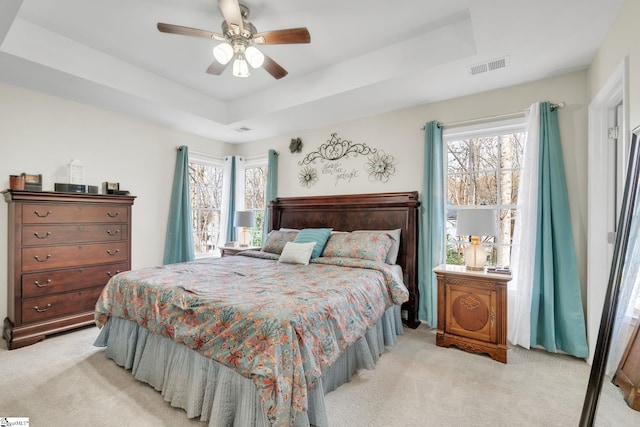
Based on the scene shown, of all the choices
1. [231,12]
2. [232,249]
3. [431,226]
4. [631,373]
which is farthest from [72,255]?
[631,373]

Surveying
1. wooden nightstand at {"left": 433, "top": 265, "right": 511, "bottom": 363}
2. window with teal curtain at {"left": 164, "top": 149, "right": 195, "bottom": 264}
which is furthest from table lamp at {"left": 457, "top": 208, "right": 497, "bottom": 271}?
window with teal curtain at {"left": 164, "top": 149, "right": 195, "bottom": 264}

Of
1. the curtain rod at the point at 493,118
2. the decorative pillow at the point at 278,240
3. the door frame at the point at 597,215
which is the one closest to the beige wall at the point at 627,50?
the door frame at the point at 597,215

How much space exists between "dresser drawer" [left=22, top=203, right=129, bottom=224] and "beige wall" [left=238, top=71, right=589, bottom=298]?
2.20 m

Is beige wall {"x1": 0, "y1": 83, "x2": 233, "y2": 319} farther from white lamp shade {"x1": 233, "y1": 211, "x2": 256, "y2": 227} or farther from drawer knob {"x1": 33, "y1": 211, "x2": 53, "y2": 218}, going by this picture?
white lamp shade {"x1": 233, "y1": 211, "x2": 256, "y2": 227}

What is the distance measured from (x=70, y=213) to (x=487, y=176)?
447cm

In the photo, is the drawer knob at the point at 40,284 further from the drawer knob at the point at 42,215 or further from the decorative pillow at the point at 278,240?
the decorative pillow at the point at 278,240

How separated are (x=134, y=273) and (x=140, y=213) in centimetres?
198

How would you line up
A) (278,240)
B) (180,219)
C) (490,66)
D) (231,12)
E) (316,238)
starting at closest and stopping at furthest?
(231,12), (490,66), (316,238), (278,240), (180,219)

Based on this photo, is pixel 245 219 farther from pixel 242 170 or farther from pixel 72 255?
pixel 72 255

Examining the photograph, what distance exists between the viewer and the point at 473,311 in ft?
8.61

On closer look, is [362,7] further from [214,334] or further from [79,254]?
[79,254]

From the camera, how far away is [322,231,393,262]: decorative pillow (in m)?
3.08

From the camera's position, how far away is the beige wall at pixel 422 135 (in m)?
2.63

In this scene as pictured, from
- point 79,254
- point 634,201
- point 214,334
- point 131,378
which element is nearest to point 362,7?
point 634,201
